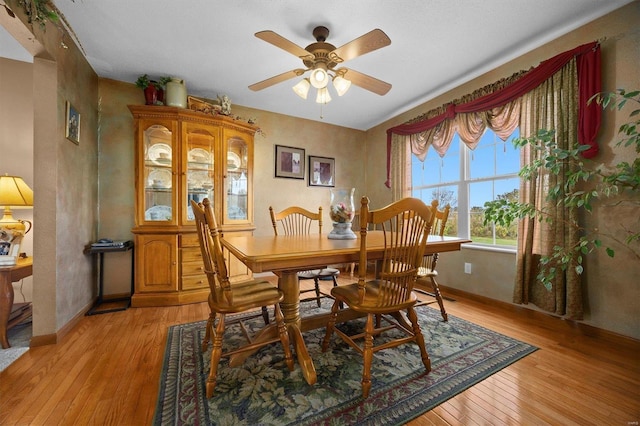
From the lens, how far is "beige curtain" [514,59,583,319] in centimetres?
203

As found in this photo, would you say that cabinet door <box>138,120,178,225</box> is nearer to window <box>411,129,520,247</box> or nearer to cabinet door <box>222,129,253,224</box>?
cabinet door <box>222,129,253,224</box>

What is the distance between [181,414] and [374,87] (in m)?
2.43

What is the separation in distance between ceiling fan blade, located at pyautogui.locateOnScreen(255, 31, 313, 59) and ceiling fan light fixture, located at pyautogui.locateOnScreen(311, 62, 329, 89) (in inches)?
4.6

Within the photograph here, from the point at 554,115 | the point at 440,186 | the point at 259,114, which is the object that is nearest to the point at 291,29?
the point at 259,114

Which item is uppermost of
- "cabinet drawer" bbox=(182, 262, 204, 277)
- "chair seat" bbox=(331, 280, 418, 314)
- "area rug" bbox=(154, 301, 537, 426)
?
"chair seat" bbox=(331, 280, 418, 314)

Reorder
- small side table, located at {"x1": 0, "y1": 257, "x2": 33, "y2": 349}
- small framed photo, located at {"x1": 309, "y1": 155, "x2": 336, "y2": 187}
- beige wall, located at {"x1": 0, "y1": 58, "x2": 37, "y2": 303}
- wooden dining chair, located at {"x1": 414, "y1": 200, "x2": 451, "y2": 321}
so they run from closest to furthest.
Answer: small side table, located at {"x1": 0, "y1": 257, "x2": 33, "y2": 349} → wooden dining chair, located at {"x1": 414, "y1": 200, "x2": 451, "y2": 321} → beige wall, located at {"x1": 0, "y1": 58, "x2": 37, "y2": 303} → small framed photo, located at {"x1": 309, "y1": 155, "x2": 336, "y2": 187}

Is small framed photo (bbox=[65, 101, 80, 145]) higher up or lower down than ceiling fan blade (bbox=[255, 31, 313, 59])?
lower down

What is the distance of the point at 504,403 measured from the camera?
1.30 m

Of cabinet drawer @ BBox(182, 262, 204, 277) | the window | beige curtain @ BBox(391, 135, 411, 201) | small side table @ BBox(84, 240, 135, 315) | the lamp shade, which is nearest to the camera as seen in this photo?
the lamp shade

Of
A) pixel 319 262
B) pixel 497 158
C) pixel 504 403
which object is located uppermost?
pixel 497 158

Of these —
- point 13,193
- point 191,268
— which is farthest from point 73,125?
point 191,268

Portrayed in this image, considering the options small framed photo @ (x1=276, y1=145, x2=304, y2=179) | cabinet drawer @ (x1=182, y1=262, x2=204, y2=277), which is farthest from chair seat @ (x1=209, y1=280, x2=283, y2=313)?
small framed photo @ (x1=276, y1=145, x2=304, y2=179)

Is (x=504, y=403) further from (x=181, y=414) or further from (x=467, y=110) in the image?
(x=467, y=110)

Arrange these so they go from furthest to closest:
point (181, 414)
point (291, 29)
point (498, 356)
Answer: point (291, 29) < point (498, 356) < point (181, 414)
